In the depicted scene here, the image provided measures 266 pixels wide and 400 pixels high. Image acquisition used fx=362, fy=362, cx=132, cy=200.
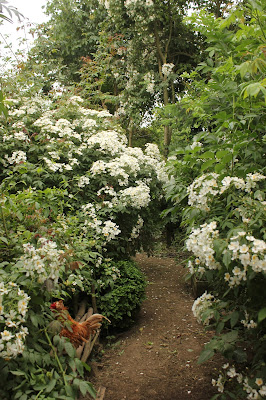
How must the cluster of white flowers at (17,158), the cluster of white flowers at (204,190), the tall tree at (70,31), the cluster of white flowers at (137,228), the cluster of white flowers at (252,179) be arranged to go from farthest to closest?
the tall tree at (70,31), the cluster of white flowers at (137,228), the cluster of white flowers at (17,158), the cluster of white flowers at (204,190), the cluster of white flowers at (252,179)

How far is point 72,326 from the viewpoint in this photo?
230 cm

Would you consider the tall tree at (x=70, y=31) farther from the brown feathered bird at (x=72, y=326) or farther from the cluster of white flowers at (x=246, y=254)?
the cluster of white flowers at (x=246, y=254)

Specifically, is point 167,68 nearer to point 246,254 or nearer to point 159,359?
point 159,359

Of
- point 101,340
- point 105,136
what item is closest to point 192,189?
point 101,340

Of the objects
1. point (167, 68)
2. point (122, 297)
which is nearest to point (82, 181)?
point (122, 297)

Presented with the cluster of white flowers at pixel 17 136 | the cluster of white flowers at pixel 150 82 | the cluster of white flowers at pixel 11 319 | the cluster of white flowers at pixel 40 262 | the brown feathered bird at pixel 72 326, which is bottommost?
the brown feathered bird at pixel 72 326

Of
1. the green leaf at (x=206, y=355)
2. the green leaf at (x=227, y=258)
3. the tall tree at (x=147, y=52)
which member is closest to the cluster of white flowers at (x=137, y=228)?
the green leaf at (x=206, y=355)

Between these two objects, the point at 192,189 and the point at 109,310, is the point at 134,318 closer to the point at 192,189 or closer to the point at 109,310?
the point at 109,310

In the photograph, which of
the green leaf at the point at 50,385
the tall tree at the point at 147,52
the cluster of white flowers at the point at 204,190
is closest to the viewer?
the green leaf at the point at 50,385

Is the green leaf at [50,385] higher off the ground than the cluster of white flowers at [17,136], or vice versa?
the cluster of white flowers at [17,136]

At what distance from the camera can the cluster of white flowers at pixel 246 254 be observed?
141cm

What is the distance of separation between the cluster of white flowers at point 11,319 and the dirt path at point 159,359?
115 centimetres

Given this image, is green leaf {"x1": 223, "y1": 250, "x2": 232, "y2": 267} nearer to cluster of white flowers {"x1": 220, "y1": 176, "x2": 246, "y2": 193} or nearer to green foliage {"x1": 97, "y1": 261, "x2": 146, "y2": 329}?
cluster of white flowers {"x1": 220, "y1": 176, "x2": 246, "y2": 193}

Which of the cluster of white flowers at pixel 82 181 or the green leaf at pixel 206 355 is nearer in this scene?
the green leaf at pixel 206 355
